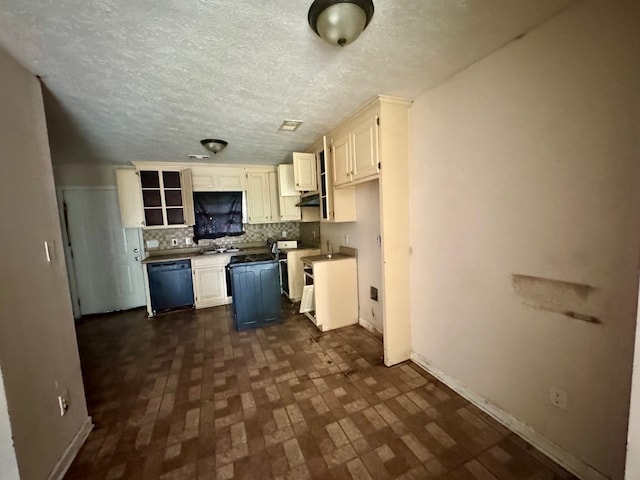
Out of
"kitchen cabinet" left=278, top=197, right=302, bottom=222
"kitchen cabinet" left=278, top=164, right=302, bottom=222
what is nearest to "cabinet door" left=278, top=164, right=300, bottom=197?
"kitchen cabinet" left=278, top=164, right=302, bottom=222

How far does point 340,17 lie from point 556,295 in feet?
5.86

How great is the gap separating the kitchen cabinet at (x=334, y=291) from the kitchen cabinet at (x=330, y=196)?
1.84ft

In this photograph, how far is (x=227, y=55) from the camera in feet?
4.83

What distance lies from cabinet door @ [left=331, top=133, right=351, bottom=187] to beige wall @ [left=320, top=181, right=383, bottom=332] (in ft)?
1.10

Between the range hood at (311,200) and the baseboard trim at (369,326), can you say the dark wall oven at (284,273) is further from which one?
the baseboard trim at (369,326)

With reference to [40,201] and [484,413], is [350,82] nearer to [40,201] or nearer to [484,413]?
[40,201]

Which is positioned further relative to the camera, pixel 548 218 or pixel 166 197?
pixel 166 197

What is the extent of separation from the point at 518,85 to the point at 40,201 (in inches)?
116

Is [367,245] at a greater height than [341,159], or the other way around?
[341,159]

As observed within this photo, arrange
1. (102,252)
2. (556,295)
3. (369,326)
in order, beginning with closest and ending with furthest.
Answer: (556,295) → (369,326) → (102,252)

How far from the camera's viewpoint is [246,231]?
16.0 feet

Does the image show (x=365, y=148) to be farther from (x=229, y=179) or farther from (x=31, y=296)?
(x=229, y=179)

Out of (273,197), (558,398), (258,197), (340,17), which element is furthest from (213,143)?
(558,398)

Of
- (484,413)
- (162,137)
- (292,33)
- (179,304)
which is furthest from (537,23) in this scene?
(179,304)
